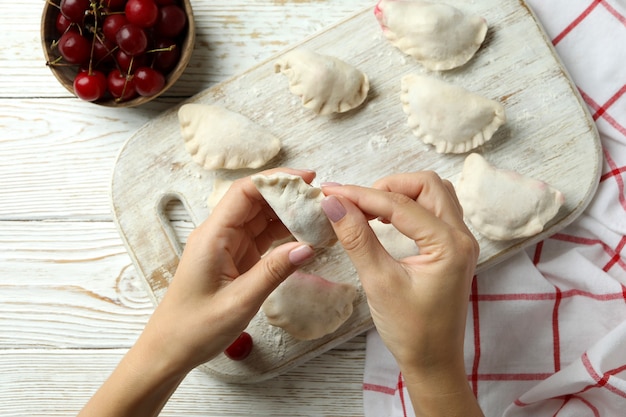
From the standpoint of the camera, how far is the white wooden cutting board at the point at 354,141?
1.80 m

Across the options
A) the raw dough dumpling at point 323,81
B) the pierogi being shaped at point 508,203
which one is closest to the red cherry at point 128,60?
the raw dough dumpling at point 323,81

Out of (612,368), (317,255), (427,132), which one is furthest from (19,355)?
(612,368)

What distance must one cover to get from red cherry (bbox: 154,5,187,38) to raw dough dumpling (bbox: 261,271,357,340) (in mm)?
776

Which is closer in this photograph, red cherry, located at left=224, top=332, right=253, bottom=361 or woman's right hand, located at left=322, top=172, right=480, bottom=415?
woman's right hand, located at left=322, top=172, right=480, bottom=415

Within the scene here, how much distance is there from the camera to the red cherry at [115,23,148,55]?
1652 millimetres

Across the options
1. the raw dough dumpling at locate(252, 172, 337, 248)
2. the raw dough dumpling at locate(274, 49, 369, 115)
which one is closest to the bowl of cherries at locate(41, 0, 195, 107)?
the raw dough dumpling at locate(274, 49, 369, 115)

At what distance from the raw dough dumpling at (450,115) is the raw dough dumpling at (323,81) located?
16cm

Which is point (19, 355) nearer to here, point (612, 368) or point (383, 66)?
point (383, 66)

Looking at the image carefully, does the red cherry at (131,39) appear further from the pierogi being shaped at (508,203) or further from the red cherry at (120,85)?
Answer: the pierogi being shaped at (508,203)

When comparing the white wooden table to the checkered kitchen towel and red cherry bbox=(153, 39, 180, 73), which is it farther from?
the checkered kitchen towel

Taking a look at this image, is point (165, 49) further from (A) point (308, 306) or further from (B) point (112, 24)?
(A) point (308, 306)

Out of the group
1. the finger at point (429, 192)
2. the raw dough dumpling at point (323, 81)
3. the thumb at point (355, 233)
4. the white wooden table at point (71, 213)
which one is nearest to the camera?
the thumb at point (355, 233)

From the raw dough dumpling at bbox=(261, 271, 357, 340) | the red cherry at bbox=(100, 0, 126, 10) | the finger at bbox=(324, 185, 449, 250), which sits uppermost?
the red cherry at bbox=(100, 0, 126, 10)

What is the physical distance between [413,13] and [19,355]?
1.61 meters
